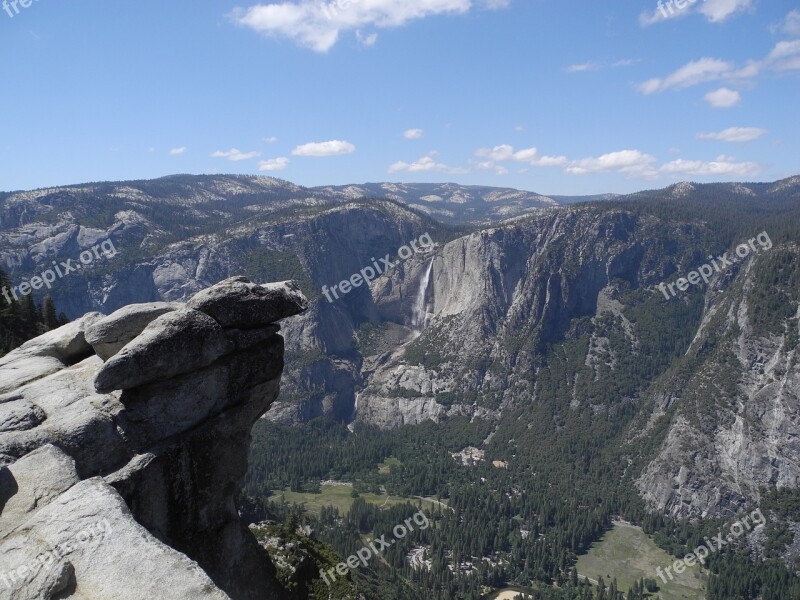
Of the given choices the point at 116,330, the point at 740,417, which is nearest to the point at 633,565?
the point at 740,417

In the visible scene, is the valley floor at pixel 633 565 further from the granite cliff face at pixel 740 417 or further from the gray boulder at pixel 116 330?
the gray boulder at pixel 116 330

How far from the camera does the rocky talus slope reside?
11805 millimetres

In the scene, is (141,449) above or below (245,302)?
below

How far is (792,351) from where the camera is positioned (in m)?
164

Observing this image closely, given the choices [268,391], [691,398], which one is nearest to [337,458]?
[691,398]

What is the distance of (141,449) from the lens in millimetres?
17219

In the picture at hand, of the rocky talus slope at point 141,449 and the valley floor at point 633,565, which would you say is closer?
the rocky talus slope at point 141,449

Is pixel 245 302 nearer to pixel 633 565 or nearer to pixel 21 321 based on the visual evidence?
pixel 21 321

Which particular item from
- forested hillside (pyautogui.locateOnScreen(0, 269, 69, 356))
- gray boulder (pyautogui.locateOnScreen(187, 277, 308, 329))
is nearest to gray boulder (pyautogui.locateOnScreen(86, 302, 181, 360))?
gray boulder (pyautogui.locateOnScreen(187, 277, 308, 329))

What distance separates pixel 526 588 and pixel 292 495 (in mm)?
71592

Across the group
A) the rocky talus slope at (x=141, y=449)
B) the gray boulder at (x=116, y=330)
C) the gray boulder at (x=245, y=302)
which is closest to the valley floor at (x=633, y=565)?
the rocky talus slope at (x=141, y=449)

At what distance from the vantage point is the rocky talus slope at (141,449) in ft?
38.7

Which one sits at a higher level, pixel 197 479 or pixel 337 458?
pixel 197 479

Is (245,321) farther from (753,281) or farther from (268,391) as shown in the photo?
(753,281)
